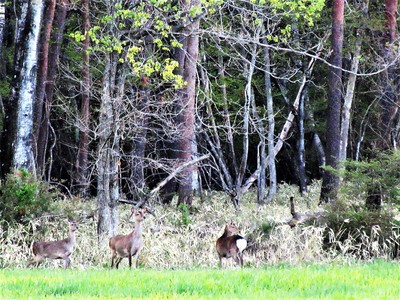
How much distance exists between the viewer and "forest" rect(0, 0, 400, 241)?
17359 mm

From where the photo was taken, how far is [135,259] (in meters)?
15.3

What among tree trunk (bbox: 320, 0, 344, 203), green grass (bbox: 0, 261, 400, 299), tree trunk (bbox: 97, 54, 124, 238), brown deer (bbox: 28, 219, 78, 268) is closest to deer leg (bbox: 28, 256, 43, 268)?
brown deer (bbox: 28, 219, 78, 268)

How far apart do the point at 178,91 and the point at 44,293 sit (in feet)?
48.7

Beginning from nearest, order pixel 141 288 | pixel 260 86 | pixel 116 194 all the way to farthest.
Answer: pixel 141 288
pixel 116 194
pixel 260 86

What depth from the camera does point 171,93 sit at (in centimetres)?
2450

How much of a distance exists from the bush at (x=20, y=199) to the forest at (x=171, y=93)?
3 centimetres

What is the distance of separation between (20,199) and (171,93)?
8176mm

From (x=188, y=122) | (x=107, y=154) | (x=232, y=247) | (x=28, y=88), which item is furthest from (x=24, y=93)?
(x=232, y=247)

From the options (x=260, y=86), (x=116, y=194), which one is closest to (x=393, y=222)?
(x=116, y=194)

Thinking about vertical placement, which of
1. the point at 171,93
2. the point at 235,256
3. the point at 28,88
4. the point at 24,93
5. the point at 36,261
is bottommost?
the point at 36,261

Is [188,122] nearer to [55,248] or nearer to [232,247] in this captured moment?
[55,248]

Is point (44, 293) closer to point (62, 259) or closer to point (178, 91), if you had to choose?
point (62, 259)

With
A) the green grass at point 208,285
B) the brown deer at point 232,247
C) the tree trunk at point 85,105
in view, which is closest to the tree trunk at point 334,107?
the tree trunk at point 85,105

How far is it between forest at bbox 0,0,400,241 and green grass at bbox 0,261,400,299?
584 cm
